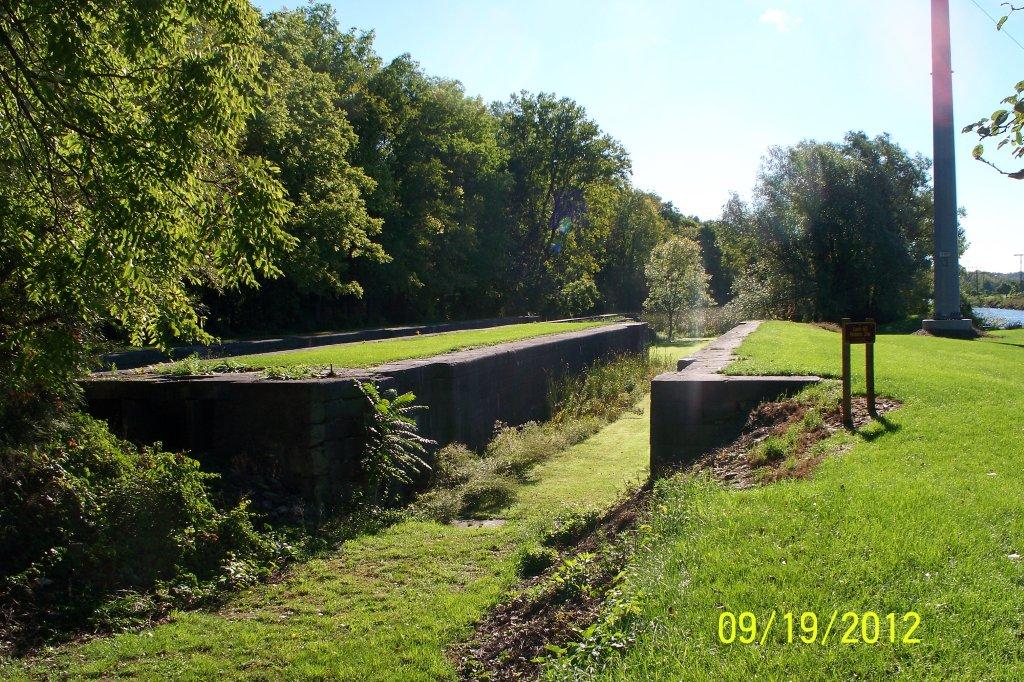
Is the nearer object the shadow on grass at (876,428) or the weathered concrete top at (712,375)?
the shadow on grass at (876,428)

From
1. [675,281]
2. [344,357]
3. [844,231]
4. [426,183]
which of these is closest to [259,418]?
[344,357]

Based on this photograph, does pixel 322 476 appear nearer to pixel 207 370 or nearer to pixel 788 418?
pixel 207 370

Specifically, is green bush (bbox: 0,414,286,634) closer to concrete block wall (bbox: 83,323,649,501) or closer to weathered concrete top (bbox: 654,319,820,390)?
concrete block wall (bbox: 83,323,649,501)

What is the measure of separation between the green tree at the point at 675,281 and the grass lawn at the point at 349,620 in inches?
1308

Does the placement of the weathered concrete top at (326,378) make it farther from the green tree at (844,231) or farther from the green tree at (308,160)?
the green tree at (844,231)

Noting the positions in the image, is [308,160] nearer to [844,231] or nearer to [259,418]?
[259,418]

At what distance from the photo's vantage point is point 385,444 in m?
8.30

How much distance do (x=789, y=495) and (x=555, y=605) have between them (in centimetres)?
166

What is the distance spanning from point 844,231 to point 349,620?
33116 mm

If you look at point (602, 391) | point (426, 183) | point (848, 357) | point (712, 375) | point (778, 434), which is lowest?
point (602, 391)

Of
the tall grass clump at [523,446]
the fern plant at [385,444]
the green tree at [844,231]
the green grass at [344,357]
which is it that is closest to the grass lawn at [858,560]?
the tall grass clump at [523,446]

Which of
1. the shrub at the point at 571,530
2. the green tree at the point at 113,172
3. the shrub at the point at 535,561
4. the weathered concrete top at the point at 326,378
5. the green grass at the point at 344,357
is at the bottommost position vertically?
the shrub at the point at 535,561

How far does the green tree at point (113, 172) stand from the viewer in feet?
16.5

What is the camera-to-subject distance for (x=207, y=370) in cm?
911
